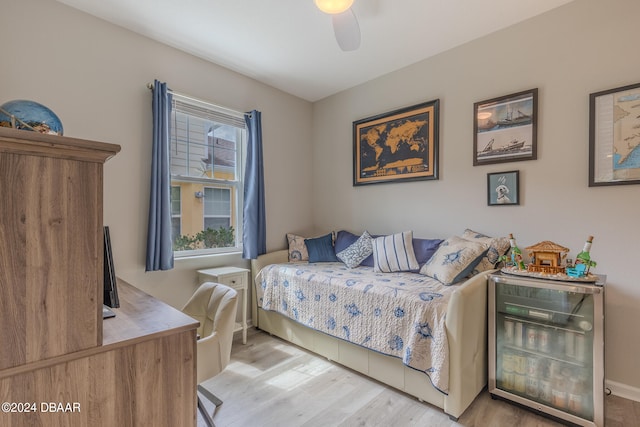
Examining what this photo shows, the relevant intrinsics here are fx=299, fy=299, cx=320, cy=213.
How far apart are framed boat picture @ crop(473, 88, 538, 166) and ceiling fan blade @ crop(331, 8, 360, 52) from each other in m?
1.27

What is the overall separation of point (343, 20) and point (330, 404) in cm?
244

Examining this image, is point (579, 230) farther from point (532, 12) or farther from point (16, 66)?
point (16, 66)

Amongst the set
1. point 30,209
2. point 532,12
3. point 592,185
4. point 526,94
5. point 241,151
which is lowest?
point 30,209

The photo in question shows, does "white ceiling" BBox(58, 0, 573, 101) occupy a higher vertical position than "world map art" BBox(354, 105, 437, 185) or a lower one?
higher

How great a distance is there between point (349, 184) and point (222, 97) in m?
1.65

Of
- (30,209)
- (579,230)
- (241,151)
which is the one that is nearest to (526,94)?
(579,230)

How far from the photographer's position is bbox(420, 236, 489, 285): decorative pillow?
2209 millimetres

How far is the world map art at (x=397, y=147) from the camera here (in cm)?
286

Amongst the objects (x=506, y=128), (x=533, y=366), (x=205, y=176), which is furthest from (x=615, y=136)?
(x=205, y=176)

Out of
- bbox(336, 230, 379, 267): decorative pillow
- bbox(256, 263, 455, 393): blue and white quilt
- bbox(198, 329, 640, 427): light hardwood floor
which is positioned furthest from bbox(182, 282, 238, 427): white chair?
bbox(336, 230, 379, 267): decorative pillow

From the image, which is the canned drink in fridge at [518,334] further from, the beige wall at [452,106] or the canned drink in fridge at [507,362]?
the beige wall at [452,106]

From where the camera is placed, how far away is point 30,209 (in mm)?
803

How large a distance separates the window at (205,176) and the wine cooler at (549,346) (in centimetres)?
246

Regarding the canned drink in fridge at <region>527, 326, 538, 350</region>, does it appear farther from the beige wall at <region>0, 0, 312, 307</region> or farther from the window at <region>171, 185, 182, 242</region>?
the window at <region>171, 185, 182, 242</region>
